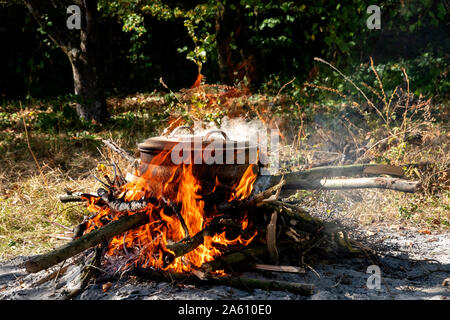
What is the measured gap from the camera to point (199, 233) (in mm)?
2807

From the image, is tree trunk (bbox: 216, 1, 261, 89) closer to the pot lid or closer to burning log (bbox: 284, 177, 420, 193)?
burning log (bbox: 284, 177, 420, 193)

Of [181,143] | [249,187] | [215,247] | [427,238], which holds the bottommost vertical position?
[427,238]

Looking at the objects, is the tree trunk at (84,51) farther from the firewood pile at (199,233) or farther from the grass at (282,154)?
the firewood pile at (199,233)

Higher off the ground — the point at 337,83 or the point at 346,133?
the point at 337,83

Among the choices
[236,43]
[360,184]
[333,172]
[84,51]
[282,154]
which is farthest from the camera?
[236,43]

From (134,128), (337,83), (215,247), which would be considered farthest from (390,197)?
(134,128)

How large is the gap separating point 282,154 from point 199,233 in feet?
10.8

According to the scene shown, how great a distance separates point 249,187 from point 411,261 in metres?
1.48

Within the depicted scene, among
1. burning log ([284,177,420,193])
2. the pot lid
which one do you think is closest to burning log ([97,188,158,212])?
the pot lid

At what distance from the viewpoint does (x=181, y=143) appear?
3.00 metres

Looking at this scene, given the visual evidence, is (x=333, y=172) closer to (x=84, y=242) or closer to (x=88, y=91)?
(x=84, y=242)

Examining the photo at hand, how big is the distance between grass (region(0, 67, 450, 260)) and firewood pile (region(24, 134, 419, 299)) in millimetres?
623

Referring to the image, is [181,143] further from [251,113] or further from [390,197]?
[251,113]

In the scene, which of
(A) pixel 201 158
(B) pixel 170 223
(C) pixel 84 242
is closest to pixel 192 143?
(A) pixel 201 158
